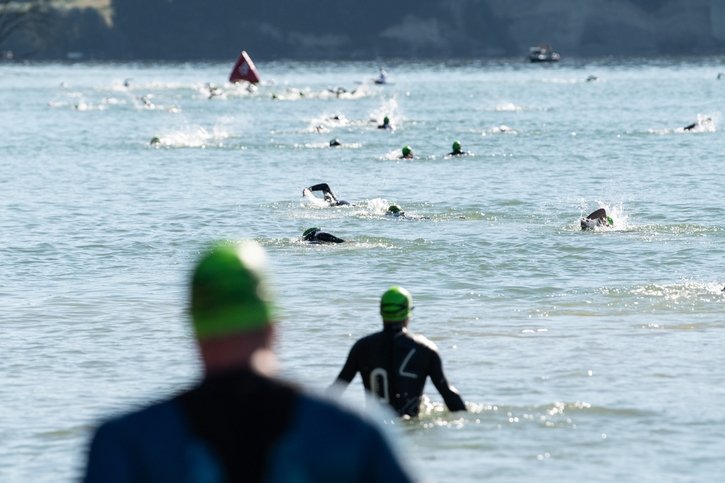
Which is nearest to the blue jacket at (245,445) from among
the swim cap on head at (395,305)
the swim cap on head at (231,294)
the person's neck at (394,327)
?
the swim cap on head at (231,294)

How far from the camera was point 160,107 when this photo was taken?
92.1m

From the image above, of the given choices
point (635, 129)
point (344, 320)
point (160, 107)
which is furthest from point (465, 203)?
point (160, 107)

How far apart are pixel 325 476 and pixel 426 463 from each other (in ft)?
29.0

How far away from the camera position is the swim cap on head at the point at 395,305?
11.8 metres

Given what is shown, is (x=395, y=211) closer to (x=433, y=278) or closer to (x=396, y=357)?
(x=433, y=278)

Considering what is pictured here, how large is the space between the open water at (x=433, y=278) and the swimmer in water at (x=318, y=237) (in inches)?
6.0

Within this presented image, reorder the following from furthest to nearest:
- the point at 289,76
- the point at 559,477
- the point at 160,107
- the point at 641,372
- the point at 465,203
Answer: the point at 289,76, the point at 160,107, the point at 465,203, the point at 641,372, the point at 559,477

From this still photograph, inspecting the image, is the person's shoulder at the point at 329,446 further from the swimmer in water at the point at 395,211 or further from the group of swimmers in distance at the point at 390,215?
the swimmer in water at the point at 395,211

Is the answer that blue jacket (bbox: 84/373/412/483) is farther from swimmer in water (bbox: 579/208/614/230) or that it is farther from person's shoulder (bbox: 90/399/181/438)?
swimmer in water (bbox: 579/208/614/230)

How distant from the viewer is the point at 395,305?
1199 cm

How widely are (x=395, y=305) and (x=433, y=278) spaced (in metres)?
12.2

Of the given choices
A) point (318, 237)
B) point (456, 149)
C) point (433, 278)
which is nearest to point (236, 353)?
point (433, 278)

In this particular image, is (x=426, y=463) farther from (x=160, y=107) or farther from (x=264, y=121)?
→ (x=160, y=107)

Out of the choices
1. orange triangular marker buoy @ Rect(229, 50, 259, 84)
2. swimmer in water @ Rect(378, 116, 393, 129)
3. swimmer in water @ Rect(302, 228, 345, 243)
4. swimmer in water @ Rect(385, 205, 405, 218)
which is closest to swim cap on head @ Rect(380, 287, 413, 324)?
swimmer in water @ Rect(302, 228, 345, 243)
